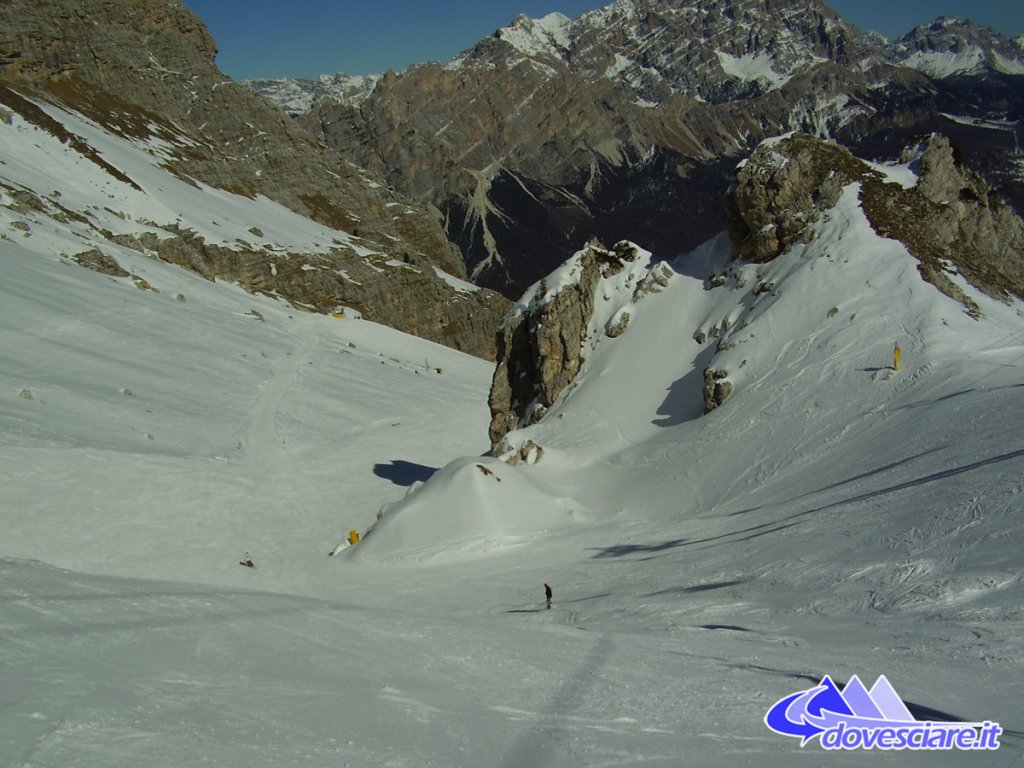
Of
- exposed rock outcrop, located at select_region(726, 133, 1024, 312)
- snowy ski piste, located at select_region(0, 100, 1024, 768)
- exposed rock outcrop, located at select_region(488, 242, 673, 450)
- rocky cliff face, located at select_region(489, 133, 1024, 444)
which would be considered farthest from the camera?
Answer: exposed rock outcrop, located at select_region(488, 242, 673, 450)

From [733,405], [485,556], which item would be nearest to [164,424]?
[485,556]

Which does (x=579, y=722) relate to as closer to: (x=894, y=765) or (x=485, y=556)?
(x=894, y=765)

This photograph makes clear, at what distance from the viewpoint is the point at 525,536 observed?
891 inches

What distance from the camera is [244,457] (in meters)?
31.8

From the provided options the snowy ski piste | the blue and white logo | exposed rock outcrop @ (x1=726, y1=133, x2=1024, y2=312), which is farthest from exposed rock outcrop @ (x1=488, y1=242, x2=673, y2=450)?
the blue and white logo

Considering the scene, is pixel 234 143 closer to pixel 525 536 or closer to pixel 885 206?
pixel 885 206

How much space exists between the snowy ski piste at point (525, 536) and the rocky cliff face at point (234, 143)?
3415cm

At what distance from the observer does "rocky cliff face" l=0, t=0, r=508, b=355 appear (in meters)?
80.5

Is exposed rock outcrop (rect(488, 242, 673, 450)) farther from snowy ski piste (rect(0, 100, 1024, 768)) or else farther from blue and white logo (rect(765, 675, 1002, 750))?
blue and white logo (rect(765, 675, 1002, 750))

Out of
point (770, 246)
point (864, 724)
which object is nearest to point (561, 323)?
point (770, 246)

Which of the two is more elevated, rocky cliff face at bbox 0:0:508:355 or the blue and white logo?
rocky cliff face at bbox 0:0:508:355

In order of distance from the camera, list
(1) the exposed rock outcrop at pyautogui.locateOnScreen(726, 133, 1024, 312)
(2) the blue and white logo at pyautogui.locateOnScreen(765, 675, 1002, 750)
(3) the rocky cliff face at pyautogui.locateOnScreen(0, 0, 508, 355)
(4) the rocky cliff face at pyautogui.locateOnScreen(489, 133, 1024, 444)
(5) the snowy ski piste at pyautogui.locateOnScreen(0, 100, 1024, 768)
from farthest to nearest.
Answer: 1. (3) the rocky cliff face at pyautogui.locateOnScreen(0, 0, 508, 355)
2. (4) the rocky cliff face at pyautogui.locateOnScreen(489, 133, 1024, 444)
3. (1) the exposed rock outcrop at pyautogui.locateOnScreen(726, 133, 1024, 312)
4. (5) the snowy ski piste at pyautogui.locateOnScreen(0, 100, 1024, 768)
5. (2) the blue and white logo at pyautogui.locateOnScreen(765, 675, 1002, 750)

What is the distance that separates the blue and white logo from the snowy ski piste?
212mm

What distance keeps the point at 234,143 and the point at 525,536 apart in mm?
91023
